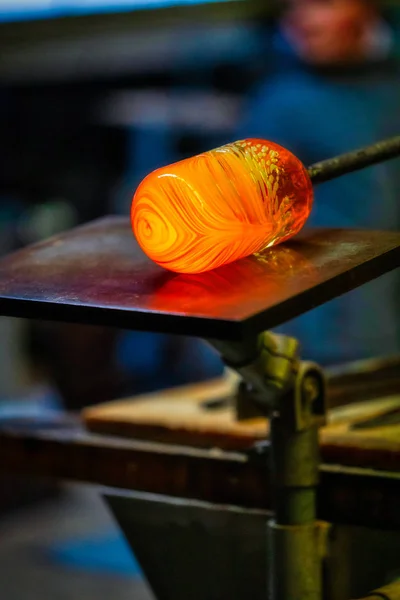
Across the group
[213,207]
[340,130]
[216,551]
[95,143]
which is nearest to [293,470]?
[216,551]

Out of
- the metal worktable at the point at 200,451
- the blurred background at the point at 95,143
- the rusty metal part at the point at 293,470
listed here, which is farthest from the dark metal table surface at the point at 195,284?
the blurred background at the point at 95,143

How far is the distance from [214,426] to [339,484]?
0.86 ft

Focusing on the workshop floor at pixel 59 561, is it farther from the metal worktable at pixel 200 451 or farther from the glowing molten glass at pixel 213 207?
the glowing molten glass at pixel 213 207

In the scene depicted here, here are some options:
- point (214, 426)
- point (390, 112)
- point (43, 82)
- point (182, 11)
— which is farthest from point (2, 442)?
point (43, 82)

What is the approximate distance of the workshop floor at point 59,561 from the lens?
256cm

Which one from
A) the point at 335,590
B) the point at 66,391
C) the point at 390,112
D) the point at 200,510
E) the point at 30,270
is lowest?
the point at 335,590

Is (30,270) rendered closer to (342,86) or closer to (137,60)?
(342,86)

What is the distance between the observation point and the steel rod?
3.63ft

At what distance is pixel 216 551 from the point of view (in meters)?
1.24

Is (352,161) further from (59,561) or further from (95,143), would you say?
(95,143)

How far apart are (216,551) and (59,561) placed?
166 cm

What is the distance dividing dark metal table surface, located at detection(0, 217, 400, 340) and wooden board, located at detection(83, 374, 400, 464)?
293 mm

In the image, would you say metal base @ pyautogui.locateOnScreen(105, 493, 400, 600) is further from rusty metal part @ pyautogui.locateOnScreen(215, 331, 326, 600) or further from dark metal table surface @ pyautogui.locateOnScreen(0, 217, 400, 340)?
dark metal table surface @ pyautogui.locateOnScreen(0, 217, 400, 340)

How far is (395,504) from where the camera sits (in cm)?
112
